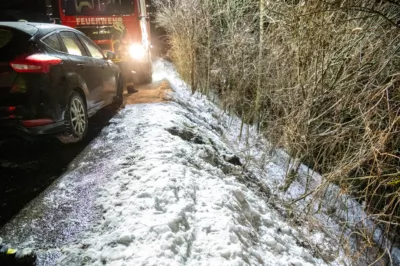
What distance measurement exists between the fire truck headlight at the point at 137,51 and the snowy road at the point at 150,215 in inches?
212

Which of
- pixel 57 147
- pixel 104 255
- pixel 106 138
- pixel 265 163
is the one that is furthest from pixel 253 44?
pixel 104 255

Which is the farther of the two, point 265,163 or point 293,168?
point 265,163

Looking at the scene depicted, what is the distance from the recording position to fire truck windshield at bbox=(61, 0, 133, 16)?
958 cm

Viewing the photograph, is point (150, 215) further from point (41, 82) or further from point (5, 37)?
point (5, 37)

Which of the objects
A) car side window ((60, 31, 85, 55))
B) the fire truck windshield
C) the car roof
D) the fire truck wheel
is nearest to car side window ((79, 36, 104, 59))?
car side window ((60, 31, 85, 55))

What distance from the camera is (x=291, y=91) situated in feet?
24.1

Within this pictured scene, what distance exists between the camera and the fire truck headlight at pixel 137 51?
10.6 m

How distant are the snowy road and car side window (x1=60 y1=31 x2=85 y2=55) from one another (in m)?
1.59

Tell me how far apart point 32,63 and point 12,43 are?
0.42m

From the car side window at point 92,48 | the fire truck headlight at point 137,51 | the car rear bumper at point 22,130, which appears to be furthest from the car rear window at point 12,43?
the fire truck headlight at point 137,51

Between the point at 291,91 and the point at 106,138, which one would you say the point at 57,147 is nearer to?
the point at 106,138

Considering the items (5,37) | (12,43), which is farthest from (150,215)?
(5,37)

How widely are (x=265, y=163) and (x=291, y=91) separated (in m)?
2.02

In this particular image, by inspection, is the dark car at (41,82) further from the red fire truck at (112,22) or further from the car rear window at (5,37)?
the red fire truck at (112,22)
